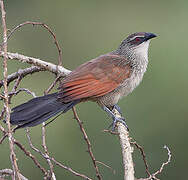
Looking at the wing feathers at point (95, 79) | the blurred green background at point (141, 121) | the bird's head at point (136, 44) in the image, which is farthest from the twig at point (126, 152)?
the blurred green background at point (141, 121)

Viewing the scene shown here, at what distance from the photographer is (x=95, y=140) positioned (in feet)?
17.7

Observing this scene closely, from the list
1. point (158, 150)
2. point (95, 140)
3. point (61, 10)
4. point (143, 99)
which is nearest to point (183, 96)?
point (143, 99)

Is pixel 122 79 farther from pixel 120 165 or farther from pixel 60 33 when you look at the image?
pixel 60 33

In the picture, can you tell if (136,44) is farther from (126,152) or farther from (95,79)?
(126,152)

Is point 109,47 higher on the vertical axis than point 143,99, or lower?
higher

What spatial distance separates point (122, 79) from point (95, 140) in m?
2.31

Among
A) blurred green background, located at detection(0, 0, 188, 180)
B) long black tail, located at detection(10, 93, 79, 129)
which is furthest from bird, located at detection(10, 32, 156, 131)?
blurred green background, located at detection(0, 0, 188, 180)

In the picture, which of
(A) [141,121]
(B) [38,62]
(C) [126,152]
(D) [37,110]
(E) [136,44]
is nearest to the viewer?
(C) [126,152]

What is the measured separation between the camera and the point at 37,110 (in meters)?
2.71

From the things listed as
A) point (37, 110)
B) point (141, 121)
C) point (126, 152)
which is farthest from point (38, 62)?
point (141, 121)

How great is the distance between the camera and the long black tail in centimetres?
256

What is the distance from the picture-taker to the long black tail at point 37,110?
2556 mm

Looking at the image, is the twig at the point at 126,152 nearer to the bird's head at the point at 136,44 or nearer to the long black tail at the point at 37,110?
the long black tail at the point at 37,110

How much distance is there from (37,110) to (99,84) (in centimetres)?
57
